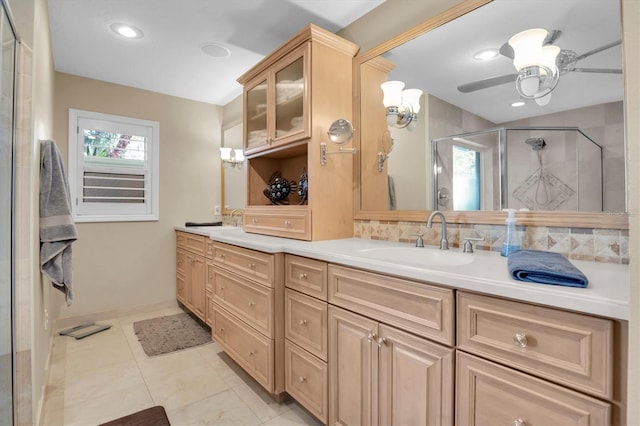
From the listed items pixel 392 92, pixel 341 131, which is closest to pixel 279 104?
pixel 341 131

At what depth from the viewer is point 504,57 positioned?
4.65ft

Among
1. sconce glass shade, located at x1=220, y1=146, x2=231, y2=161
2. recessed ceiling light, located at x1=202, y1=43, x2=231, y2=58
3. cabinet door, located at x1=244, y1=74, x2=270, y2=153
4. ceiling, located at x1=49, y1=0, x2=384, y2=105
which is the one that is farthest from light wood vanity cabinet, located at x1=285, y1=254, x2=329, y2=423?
sconce glass shade, located at x1=220, y1=146, x2=231, y2=161

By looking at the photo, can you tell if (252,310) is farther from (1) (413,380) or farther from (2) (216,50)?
(2) (216,50)

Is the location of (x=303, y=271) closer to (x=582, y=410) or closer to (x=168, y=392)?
(x=582, y=410)

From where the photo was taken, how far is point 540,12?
1286mm

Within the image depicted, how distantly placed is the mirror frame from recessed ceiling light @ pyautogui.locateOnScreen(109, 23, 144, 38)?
1.69 meters

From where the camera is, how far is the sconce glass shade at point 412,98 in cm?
180

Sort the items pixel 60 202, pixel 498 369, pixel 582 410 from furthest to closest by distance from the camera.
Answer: pixel 60 202 → pixel 498 369 → pixel 582 410

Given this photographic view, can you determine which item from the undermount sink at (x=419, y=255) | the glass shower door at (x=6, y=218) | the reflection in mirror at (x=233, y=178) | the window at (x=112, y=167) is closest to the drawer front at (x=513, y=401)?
the undermount sink at (x=419, y=255)

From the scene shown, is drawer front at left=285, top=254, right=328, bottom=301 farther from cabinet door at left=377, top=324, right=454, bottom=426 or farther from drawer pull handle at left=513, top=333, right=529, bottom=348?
drawer pull handle at left=513, top=333, right=529, bottom=348

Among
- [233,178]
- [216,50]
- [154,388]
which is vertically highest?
[216,50]

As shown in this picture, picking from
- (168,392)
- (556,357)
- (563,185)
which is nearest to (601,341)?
(556,357)

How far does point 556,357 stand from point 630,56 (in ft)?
2.31

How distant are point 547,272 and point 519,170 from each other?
0.72 meters
